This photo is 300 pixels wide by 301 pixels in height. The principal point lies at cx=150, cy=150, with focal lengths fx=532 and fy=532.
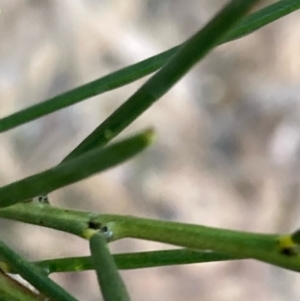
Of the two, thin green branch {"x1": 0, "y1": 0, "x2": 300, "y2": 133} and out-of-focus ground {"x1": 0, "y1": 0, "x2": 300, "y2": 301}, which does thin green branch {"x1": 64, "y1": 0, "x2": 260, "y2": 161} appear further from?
out-of-focus ground {"x1": 0, "y1": 0, "x2": 300, "y2": 301}

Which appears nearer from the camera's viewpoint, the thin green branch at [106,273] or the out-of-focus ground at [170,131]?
the thin green branch at [106,273]

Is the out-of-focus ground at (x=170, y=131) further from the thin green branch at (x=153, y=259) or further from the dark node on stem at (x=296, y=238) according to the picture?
the dark node on stem at (x=296, y=238)

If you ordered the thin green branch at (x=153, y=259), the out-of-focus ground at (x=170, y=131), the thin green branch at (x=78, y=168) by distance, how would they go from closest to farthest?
the thin green branch at (x=78, y=168) → the thin green branch at (x=153, y=259) → the out-of-focus ground at (x=170, y=131)

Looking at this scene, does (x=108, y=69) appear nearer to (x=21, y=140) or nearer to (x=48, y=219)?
(x=21, y=140)

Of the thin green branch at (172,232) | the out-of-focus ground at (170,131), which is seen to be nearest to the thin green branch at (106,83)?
the thin green branch at (172,232)

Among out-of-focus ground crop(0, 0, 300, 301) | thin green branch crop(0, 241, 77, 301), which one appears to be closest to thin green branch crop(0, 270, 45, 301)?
thin green branch crop(0, 241, 77, 301)

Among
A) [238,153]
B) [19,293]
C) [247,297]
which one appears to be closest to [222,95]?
[238,153]

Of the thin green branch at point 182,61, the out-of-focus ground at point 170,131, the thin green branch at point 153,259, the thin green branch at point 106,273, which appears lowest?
the thin green branch at point 106,273
